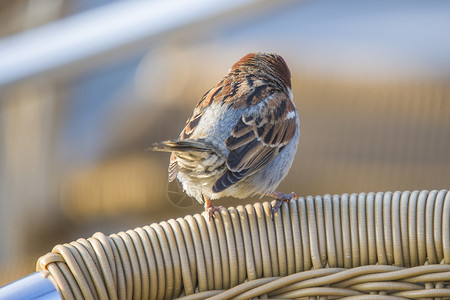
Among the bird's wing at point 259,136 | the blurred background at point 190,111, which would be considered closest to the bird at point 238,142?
the bird's wing at point 259,136

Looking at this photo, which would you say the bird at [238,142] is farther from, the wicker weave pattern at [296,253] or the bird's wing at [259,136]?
the wicker weave pattern at [296,253]

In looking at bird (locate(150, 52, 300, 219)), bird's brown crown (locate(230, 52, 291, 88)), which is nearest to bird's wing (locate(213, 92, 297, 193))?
bird (locate(150, 52, 300, 219))

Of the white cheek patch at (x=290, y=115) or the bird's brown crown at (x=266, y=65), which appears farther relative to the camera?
the bird's brown crown at (x=266, y=65)

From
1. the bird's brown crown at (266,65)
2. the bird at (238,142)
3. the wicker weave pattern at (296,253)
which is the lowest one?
the wicker weave pattern at (296,253)

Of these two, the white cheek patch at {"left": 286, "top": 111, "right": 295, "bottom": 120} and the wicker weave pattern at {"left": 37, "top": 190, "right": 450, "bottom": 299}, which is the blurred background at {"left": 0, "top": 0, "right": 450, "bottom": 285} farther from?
the wicker weave pattern at {"left": 37, "top": 190, "right": 450, "bottom": 299}

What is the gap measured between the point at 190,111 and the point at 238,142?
149cm

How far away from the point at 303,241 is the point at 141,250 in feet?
1.01

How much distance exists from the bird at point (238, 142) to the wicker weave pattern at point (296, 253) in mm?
585

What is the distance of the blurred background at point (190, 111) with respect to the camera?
3.07 m

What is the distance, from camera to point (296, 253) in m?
1.28

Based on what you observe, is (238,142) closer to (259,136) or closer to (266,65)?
(259,136)

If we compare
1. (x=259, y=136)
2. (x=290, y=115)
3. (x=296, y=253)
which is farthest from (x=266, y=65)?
(x=296, y=253)

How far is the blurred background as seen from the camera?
3.07 m

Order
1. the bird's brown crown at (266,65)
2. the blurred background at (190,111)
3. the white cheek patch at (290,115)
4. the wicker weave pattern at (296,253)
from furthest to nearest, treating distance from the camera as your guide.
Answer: the blurred background at (190,111)
the bird's brown crown at (266,65)
the white cheek patch at (290,115)
the wicker weave pattern at (296,253)
